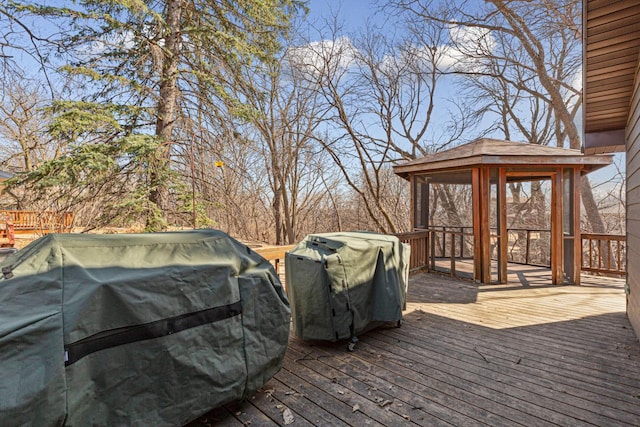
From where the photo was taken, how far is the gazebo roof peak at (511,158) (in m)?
5.49

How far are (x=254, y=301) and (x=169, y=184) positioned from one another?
478 cm

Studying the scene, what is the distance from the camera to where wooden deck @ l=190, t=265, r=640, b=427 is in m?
2.15

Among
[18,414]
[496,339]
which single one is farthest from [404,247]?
[18,414]

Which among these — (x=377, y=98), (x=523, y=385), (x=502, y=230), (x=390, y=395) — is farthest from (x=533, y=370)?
(x=377, y=98)

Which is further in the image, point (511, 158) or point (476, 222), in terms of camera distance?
point (476, 222)

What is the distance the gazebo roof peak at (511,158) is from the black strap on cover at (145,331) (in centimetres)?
503

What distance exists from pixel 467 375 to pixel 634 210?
3.02 meters

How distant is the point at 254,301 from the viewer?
222cm

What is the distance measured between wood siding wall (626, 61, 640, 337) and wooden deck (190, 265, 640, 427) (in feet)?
1.00

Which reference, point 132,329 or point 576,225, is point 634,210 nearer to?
point 576,225

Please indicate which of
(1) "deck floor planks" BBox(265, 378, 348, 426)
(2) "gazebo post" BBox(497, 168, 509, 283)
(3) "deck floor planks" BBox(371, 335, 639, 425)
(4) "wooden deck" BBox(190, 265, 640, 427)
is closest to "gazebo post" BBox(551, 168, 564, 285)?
(2) "gazebo post" BBox(497, 168, 509, 283)

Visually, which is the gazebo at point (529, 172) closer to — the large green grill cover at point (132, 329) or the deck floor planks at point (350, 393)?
the deck floor planks at point (350, 393)

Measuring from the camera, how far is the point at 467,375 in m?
2.68

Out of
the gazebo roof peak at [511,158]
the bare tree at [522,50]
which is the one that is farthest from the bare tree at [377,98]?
the gazebo roof peak at [511,158]
